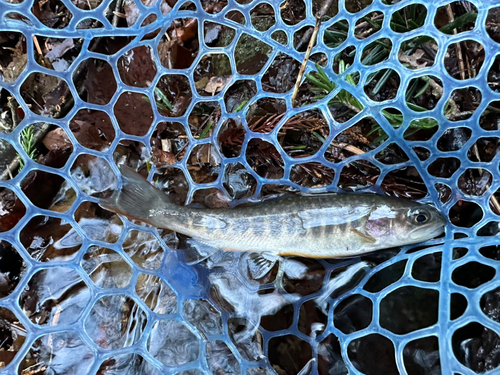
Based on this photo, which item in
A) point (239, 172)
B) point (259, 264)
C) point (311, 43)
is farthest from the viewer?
point (239, 172)

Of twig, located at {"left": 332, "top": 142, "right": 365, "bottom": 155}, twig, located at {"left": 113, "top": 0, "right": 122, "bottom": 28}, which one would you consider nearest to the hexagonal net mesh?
twig, located at {"left": 332, "top": 142, "right": 365, "bottom": 155}

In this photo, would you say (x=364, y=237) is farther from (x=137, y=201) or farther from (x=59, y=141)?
(x=59, y=141)

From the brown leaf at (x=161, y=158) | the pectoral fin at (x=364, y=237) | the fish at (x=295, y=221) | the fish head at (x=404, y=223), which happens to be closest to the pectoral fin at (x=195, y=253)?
the fish at (x=295, y=221)

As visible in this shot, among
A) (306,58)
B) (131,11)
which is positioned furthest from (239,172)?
(131,11)

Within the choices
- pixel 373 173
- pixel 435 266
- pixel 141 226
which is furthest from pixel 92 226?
pixel 435 266

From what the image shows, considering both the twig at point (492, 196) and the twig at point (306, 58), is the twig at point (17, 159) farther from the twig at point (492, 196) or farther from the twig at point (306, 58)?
the twig at point (492, 196)

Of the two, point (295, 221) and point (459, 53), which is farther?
point (459, 53)

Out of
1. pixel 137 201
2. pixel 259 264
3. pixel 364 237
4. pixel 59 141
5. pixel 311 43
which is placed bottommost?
pixel 259 264

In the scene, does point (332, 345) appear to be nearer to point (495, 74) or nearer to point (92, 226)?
point (92, 226)
